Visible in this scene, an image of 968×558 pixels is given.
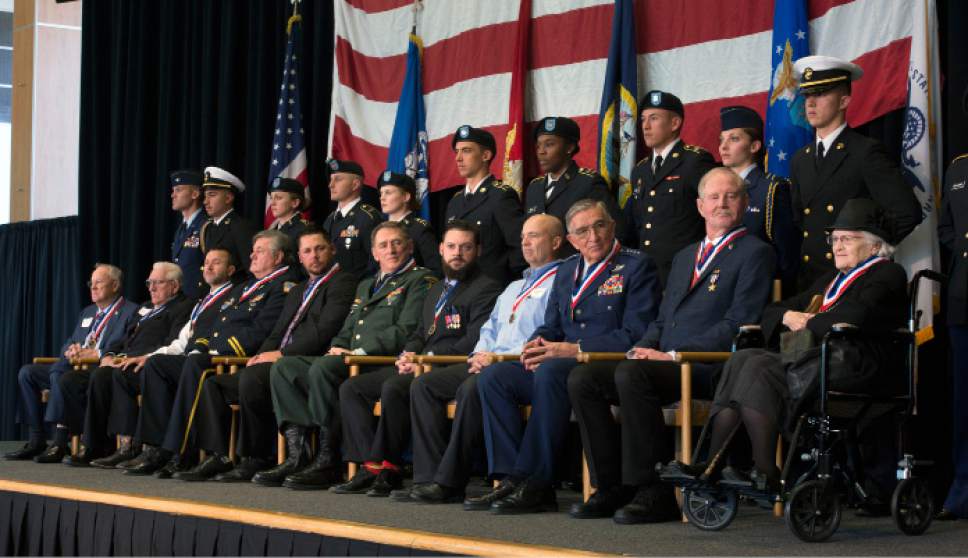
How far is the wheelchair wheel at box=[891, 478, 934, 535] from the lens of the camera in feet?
11.5

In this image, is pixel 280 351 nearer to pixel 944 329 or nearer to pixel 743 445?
pixel 743 445

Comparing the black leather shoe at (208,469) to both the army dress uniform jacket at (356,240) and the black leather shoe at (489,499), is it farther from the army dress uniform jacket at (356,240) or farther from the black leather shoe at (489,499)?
the black leather shoe at (489,499)

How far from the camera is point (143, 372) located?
608 centimetres

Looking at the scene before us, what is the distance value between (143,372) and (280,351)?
32.0 inches

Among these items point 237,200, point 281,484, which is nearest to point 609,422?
point 281,484

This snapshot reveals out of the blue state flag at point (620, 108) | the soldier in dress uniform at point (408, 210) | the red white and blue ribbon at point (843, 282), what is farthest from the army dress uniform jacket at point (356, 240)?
the red white and blue ribbon at point (843, 282)

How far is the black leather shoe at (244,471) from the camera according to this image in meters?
5.46

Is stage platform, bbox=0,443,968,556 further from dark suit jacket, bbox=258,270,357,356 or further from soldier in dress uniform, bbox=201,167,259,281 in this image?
soldier in dress uniform, bbox=201,167,259,281

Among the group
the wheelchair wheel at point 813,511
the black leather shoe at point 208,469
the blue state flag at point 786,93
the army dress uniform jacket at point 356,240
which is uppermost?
the blue state flag at point 786,93

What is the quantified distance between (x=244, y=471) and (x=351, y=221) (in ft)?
4.96

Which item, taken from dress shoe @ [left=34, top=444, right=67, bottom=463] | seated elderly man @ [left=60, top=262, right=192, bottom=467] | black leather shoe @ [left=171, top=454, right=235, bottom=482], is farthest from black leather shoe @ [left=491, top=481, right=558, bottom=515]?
dress shoe @ [left=34, top=444, right=67, bottom=463]

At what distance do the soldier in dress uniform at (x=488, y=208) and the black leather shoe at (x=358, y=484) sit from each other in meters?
1.24

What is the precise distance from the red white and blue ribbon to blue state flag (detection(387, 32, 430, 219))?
321 cm

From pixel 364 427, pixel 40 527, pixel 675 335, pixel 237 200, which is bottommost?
pixel 40 527
